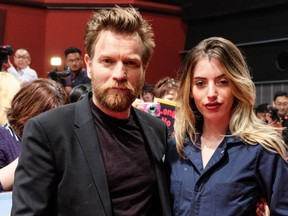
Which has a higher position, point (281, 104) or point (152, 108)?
point (152, 108)

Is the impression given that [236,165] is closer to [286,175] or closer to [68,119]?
[286,175]

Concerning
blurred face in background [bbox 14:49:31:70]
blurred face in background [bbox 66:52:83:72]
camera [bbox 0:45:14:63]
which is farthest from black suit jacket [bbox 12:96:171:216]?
blurred face in background [bbox 14:49:31:70]

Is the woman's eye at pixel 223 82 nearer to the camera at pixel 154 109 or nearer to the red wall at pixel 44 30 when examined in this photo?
the camera at pixel 154 109

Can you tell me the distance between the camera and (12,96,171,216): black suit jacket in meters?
1.34

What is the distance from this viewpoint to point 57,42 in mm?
7391

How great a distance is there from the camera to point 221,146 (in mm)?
1658

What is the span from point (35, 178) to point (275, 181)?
0.79 metres

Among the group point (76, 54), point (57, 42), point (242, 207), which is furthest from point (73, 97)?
point (57, 42)

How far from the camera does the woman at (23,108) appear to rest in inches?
80.2

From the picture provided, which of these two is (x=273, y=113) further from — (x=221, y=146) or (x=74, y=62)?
(x=221, y=146)

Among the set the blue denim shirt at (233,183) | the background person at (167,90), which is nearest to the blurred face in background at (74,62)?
the background person at (167,90)

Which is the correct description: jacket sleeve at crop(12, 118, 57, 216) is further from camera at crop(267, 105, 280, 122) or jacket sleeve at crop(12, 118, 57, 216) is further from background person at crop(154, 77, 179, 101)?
camera at crop(267, 105, 280, 122)

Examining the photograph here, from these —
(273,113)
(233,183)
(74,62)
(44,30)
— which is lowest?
(273,113)

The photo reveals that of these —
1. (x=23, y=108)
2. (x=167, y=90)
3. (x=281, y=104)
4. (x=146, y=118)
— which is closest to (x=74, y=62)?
(x=167, y=90)
